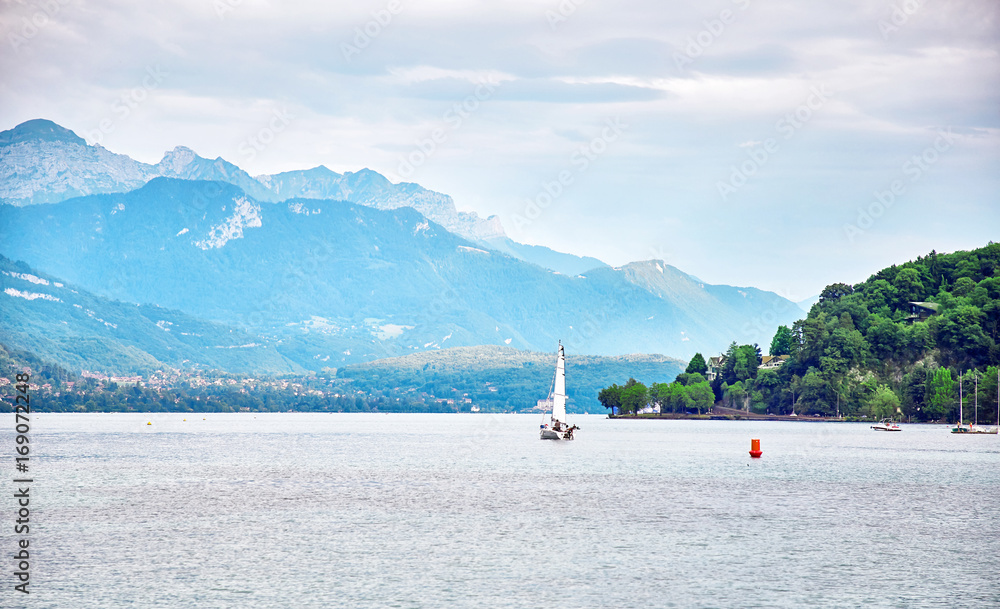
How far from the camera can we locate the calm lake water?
50.2 metres

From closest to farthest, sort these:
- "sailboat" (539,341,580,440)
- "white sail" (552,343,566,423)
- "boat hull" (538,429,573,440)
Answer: "white sail" (552,343,566,423)
"sailboat" (539,341,580,440)
"boat hull" (538,429,573,440)

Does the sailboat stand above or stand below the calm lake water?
above

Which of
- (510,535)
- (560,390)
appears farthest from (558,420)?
A: (510,535)

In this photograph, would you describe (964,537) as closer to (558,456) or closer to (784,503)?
(784,503)

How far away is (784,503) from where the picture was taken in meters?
87.5

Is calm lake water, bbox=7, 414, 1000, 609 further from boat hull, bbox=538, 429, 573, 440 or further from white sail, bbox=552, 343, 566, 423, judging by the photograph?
boat hull, bbox=538, 429, 573, 440

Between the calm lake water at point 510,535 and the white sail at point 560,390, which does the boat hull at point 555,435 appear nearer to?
the white sail at point 560,390

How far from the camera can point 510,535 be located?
68.2 meters

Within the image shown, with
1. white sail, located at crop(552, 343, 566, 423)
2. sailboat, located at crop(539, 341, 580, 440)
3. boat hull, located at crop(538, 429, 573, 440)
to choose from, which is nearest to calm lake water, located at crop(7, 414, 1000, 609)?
white sail, located at crop(552, 343, 566, 423)

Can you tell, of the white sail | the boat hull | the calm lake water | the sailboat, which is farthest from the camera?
the boat hull

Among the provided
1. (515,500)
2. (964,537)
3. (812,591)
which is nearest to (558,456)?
(515,500)

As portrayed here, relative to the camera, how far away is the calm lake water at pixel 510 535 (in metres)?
50.2

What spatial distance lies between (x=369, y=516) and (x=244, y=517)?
29.3ft

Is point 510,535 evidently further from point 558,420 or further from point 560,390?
point 558,420
